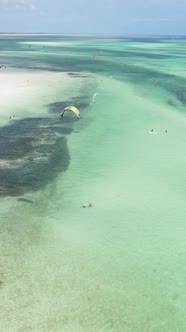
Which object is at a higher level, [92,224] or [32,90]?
[92,224]

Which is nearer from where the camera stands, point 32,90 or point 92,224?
point 92,224

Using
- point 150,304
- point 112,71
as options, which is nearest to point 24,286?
point 150,304

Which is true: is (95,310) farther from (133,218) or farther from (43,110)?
(43,110)

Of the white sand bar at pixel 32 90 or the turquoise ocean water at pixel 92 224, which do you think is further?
the white sand bar at pixel 32 90

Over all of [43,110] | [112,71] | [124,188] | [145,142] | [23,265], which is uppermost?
[23,265]

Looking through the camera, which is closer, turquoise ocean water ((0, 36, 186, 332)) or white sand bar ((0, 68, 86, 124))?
turquoise ocean water ((0, 36, 186, 332))

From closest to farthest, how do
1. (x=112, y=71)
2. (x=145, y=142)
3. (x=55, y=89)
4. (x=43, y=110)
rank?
(x=145, y=142), (x=43, y=110), (x=55, y=89), (x=112, y=71)

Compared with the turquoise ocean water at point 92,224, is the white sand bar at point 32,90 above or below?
below

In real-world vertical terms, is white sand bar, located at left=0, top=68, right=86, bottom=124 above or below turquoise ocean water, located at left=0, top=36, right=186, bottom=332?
below
